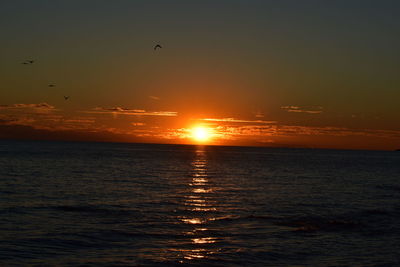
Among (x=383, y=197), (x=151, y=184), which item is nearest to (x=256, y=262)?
(x=383, y=197)

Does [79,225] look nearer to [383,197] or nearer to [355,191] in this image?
[383,197]

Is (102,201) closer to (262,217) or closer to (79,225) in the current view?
(79,225)

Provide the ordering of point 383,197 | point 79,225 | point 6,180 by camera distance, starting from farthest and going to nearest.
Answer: point 6,180 < point 383,197 < point 79,225

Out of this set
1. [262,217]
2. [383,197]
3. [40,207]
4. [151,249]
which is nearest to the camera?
[151,249]

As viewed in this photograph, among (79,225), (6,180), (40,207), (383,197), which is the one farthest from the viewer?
(6,180)

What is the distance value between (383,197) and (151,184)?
26497mm

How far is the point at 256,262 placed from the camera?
2044 centimetres

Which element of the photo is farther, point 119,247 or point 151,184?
point 151,184

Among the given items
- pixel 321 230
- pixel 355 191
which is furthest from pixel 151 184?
pixel 321 230

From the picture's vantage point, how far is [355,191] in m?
54.1

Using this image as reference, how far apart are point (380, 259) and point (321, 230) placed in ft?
21.3

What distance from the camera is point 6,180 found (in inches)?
2100

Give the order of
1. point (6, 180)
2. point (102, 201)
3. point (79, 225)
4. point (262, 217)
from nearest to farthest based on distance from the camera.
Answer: point (79, 225) → point (262, 217) → point (102, 201) → point (6, 180)

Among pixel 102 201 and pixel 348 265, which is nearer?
pixel 348 265
